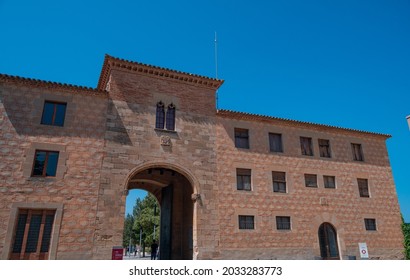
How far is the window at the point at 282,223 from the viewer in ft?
56.2

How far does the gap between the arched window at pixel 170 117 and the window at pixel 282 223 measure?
805 cm

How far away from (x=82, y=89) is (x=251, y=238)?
1185 centimetres

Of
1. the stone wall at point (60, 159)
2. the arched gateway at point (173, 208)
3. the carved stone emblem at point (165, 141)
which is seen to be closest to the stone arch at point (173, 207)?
the arched gateway at point (173, 208)

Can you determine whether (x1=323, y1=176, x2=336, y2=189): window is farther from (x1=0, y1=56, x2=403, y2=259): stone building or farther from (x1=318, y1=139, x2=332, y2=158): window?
(x1=318, y1=139, x2=332, y2=158): window

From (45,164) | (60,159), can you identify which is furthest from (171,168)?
(45,164)

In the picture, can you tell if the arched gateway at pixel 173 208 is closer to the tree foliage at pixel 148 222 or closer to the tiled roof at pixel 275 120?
the tiled roof at pixel 275 120

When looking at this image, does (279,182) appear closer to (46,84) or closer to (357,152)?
(357,152)

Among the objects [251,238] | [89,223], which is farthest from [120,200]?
[251,238]

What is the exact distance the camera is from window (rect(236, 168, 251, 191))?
56.4 ft

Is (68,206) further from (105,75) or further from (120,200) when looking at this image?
(105,75)

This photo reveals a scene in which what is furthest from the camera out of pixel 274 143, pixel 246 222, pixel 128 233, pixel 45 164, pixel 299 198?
pixel 128 233

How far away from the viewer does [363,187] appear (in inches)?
798

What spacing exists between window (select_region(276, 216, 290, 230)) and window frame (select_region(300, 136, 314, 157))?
15.0 ft

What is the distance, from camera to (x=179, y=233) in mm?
18406
